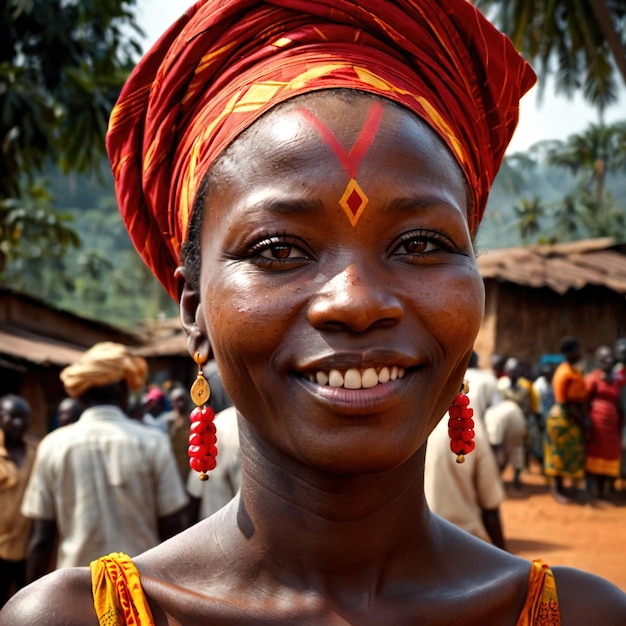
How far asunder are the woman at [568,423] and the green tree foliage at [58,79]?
6.89 meters

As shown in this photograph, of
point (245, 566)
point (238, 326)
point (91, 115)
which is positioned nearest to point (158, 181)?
point (238, 326)

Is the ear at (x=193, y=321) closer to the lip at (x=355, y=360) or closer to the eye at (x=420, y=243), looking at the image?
the lip at (x=355, y=360)

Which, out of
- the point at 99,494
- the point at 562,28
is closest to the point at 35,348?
the point at 99,494

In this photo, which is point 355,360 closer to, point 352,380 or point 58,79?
point 352,380

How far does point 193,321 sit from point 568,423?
9.44 m

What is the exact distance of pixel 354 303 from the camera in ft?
4.11

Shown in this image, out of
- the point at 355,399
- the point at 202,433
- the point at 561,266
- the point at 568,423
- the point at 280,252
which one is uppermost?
the point at 280,252

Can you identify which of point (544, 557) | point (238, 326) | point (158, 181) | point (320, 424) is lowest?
point (544, 557)

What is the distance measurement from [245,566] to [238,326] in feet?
1.51

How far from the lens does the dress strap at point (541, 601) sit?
60.5 inches

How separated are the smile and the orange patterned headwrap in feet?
1.36

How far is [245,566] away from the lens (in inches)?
59.4

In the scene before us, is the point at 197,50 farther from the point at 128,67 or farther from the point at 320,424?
the point at 128,67

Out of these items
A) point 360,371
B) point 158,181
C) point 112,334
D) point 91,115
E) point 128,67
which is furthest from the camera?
point 112,334
